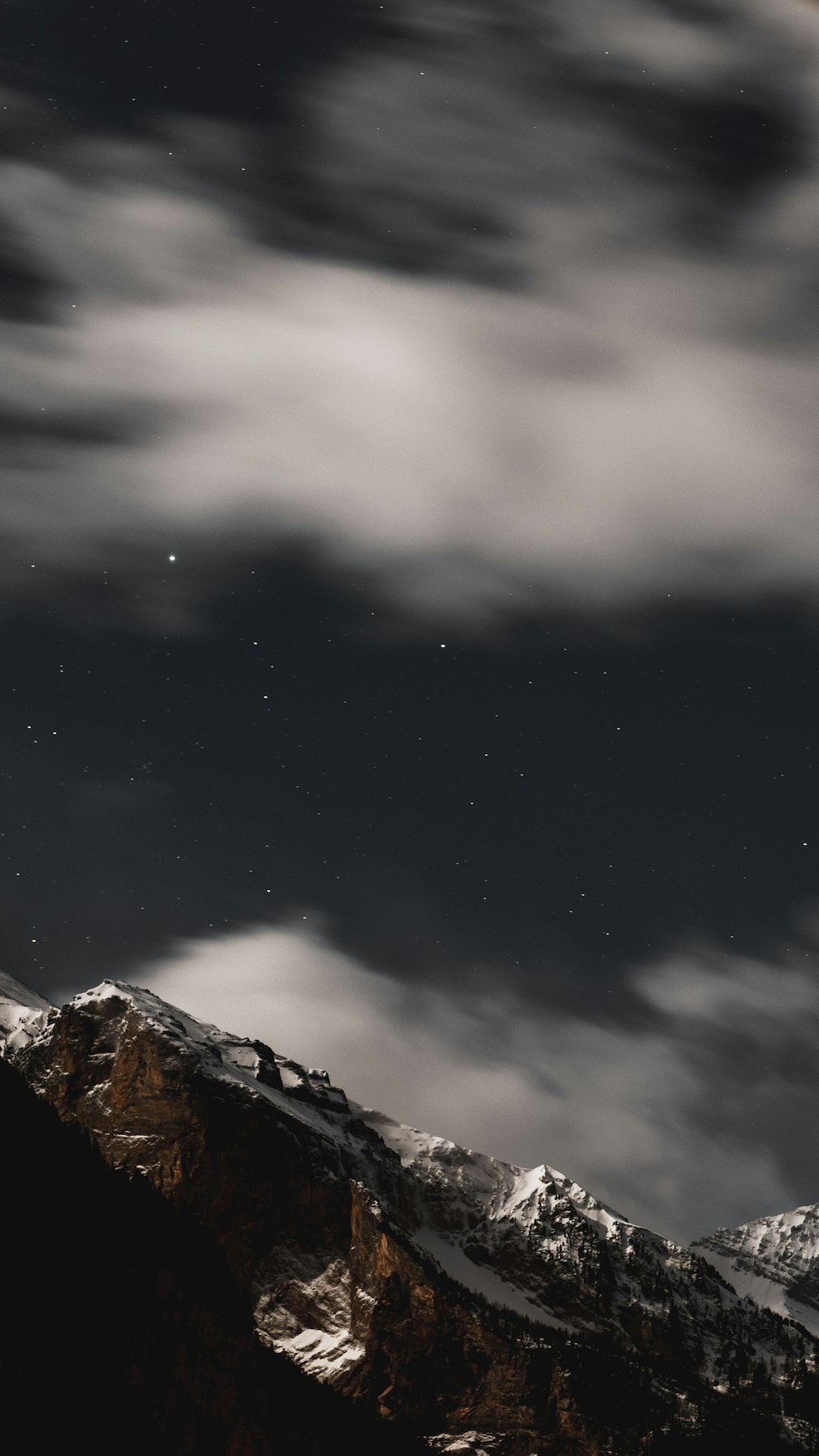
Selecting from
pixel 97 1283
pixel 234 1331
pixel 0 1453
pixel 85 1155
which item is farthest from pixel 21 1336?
pixel 234 1331

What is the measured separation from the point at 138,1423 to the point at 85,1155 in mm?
28035

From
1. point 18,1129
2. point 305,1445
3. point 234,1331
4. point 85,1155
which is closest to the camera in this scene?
point 18,1129

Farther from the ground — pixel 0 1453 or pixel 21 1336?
pixel 21 1336

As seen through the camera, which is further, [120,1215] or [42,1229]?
[120,1215]

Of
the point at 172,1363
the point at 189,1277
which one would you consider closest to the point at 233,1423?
the point at 189,1277

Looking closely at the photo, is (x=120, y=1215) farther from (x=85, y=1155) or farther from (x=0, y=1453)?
(x=0, y=1453)

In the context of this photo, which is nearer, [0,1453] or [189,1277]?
[0,1453]

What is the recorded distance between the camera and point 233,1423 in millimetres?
148625

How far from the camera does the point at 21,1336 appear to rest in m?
87.1

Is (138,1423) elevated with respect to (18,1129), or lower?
lower

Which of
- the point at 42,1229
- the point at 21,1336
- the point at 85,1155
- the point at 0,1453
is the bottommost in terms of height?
the point at 0,1453

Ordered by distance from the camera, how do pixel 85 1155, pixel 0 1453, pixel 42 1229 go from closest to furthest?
pixel 0 1453, pixel 42 1229, pixel 85 1155

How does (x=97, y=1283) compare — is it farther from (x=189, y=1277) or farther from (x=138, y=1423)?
(x=189, y=1277)

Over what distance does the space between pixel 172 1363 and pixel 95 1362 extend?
74.2ft
